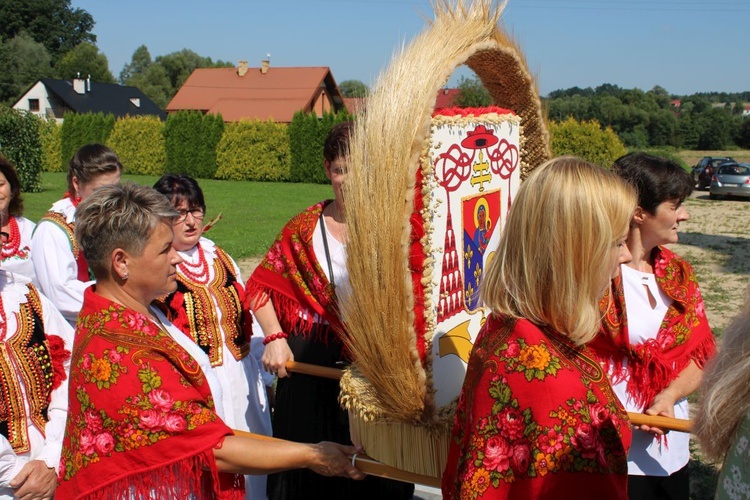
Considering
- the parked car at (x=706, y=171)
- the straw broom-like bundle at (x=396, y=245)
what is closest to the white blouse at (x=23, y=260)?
the straw broom-like bundle at (x=396, y=245)

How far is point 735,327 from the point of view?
1.35 meters

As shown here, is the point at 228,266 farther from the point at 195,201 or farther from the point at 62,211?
the point at 62,211

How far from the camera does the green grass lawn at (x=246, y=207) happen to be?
43.8 feet

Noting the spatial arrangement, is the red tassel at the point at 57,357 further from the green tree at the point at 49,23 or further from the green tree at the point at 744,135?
the green tree at the point at 49,23

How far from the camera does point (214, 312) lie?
10.2 feet

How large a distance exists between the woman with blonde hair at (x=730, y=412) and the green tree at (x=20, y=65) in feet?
252

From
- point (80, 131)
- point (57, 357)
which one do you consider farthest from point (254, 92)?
point (57, 357)

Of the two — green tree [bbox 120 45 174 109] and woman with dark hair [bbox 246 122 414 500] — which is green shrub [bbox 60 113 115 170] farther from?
green tree [bbox 120 45 174 109]

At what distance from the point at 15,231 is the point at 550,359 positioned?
3.19 metres

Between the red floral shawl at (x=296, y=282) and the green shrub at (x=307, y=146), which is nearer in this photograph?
the red floral shawl at (x=296, y=282)

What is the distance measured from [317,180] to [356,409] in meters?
29.8

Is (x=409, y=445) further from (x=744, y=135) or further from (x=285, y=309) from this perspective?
(x=744, y=135)

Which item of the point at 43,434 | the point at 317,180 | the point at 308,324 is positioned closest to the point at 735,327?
the point at 308,324

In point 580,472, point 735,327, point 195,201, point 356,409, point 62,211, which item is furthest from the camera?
point 62,211
